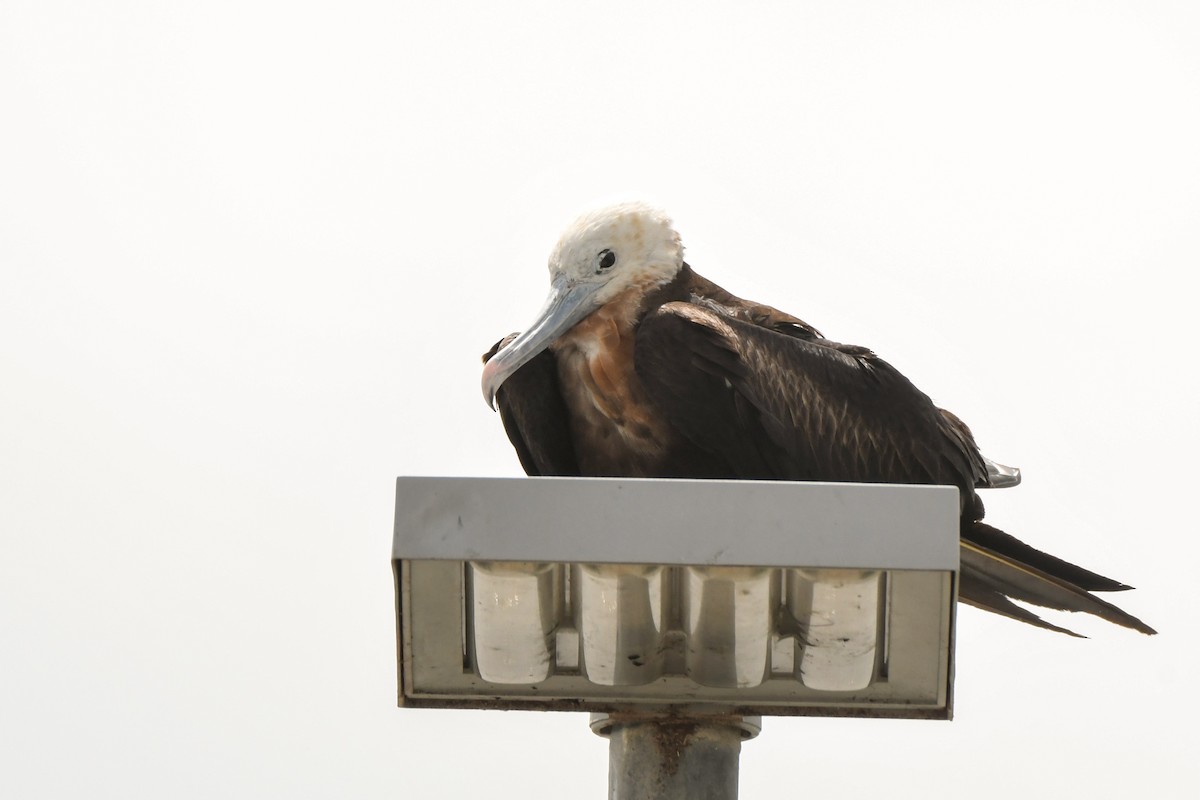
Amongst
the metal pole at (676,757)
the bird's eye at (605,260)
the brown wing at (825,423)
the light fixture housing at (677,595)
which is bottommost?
the metal pole at (676,757)

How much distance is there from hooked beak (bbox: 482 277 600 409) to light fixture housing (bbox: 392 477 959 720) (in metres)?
1.02

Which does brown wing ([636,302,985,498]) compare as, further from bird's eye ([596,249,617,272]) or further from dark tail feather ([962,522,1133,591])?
bird's eye ([596,249,617,272])

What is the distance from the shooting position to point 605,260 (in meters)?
5.16

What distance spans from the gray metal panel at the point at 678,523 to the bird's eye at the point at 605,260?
1.62m

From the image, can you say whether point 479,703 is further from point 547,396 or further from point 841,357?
point 841,357

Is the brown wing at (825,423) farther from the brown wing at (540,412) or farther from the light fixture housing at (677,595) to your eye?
the light fixture housing at (677,595)

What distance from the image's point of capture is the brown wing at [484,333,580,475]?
5.12 metres

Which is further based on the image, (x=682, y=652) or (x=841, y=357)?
(x=841, y=357)

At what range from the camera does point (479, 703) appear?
13.7ft

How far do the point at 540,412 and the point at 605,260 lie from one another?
519 mm

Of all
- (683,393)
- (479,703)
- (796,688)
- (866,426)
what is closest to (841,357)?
(866,426)

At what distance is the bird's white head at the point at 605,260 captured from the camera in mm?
5086

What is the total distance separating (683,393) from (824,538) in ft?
3.82

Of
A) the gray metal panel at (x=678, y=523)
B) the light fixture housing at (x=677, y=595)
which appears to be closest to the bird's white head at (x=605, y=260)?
the light fixture housing at (x=677, y=595)
